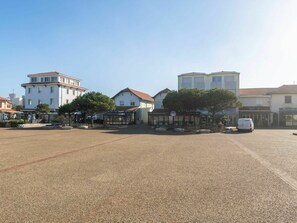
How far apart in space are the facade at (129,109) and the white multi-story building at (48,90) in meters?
10.9

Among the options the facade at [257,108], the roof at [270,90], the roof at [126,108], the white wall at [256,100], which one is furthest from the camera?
the roof at [126,108]

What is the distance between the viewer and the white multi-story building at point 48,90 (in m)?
56.4

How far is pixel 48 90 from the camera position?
56.8 m

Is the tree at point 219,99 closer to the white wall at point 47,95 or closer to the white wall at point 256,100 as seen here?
the white wall at point 256,100

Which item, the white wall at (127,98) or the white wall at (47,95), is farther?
the white wall at (47,95)

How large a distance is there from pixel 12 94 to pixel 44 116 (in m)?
86.4

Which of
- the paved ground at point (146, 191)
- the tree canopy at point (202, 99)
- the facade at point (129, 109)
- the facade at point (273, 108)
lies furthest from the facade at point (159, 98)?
the paved ground at point (146, 191)

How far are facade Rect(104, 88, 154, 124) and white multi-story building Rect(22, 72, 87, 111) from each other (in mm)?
10899

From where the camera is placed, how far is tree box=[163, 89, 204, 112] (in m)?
35.1

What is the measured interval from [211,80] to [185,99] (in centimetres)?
1628

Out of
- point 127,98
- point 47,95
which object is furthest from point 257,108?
point 47,95

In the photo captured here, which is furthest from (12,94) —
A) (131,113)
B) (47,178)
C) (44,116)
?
(47,178)

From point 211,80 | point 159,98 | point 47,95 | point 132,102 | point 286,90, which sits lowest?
point 132,102

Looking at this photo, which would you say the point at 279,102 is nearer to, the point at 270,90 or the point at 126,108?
the point at 270,90
